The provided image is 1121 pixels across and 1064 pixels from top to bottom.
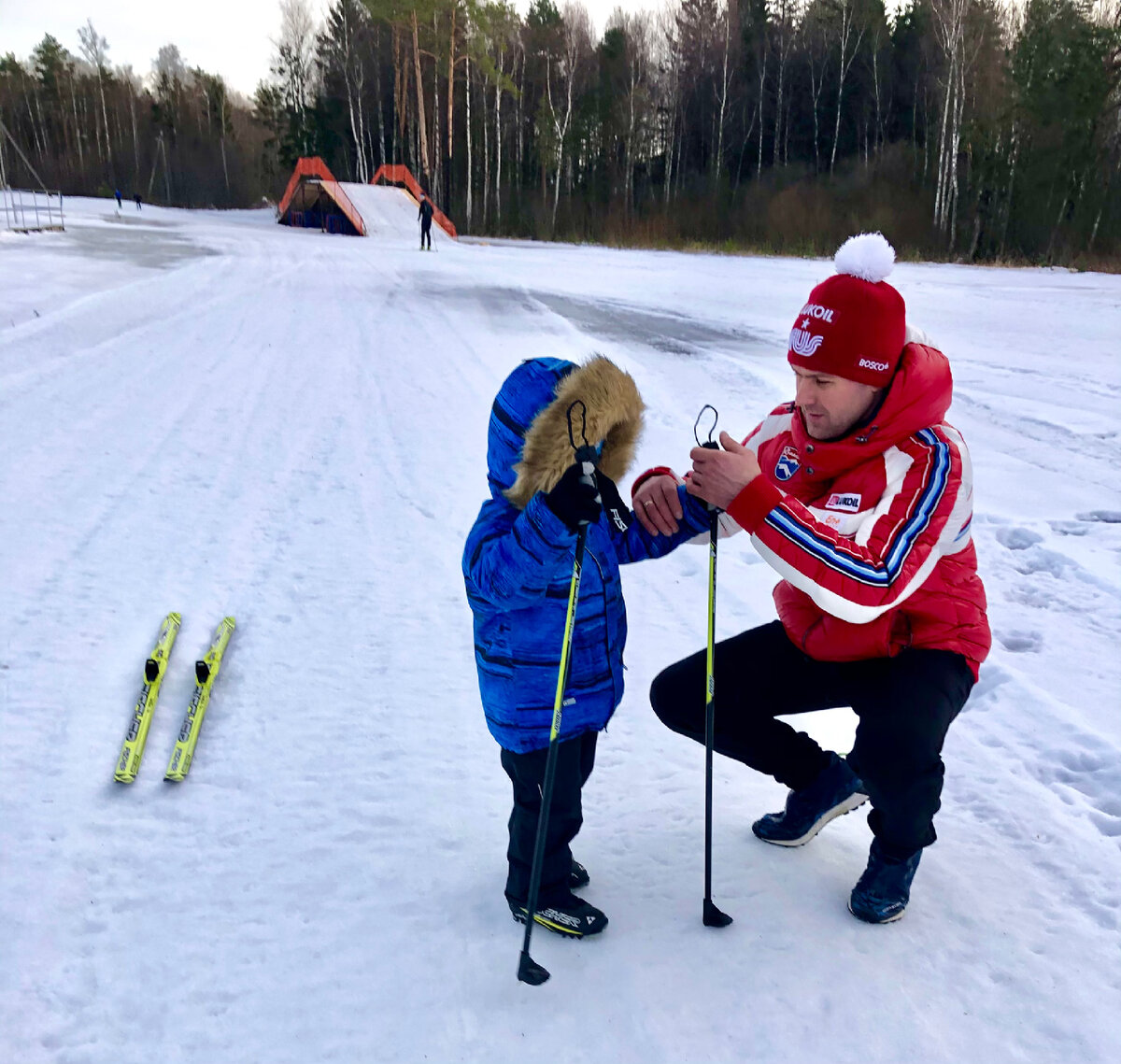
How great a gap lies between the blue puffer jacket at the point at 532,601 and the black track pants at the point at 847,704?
39cm

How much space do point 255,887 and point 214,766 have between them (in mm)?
672

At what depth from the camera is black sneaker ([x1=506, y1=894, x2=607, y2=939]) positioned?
221 centimetres

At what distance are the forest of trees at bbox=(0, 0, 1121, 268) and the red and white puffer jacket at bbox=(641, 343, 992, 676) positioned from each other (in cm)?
2144

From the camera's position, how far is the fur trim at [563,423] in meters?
1.95

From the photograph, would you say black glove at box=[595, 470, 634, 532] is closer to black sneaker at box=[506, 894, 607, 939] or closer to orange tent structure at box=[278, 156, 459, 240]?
black sneaker at box=[506, 894, 607, 939]

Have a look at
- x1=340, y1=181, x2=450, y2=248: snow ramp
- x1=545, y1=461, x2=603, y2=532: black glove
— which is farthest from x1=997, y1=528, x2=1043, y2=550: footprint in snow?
Result: x1=340, y1=181, x2=450, y2=248: snow ramp

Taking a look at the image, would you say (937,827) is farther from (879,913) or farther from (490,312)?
(490,312)

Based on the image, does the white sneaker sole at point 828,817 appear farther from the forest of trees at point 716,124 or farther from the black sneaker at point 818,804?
the forest of trees at point 716,124

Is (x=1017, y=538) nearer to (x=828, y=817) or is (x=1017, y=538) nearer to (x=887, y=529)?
(x=828, y=817)

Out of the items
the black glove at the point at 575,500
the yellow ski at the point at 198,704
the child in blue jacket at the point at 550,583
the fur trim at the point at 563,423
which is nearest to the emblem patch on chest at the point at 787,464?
the child in blue jacket at the point at 550,583

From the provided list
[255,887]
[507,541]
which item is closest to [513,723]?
[507,541]

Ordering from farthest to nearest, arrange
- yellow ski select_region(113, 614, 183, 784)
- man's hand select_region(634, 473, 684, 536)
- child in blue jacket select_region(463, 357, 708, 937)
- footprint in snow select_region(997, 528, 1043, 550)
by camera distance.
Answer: footprint in snow select_region(997, 528, 1043, 550)
yellow ski select_region(113, 614, 183, 784)
man's hand select_region(634, 473, 684, 536)
child in blue jacket select_region(463, 357, 708, 937)

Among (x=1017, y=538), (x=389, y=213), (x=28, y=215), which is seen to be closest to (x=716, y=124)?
(x=389, y=213)

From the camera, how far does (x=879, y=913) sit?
223 centimetres
